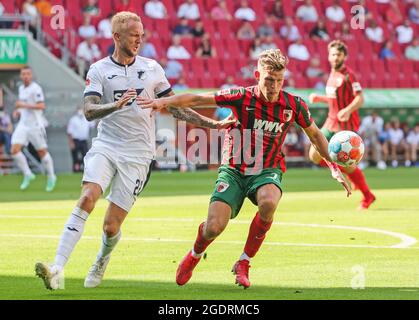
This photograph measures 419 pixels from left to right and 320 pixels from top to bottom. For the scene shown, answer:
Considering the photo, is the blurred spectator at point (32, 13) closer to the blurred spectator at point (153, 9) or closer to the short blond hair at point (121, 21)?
the blurred spectator at point (153, 9)

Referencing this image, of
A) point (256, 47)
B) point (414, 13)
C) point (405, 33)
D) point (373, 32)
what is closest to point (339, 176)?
point (256, 47)

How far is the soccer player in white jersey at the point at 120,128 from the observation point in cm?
967

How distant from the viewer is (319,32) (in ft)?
124

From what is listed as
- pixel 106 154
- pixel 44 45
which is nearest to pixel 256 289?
pixel 106 154

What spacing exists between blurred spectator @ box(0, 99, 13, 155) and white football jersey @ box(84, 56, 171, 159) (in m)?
21.2

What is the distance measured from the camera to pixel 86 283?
962cm

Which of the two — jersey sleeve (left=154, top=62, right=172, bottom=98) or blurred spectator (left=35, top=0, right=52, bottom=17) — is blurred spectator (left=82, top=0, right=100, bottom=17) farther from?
jersey sleeve (left=154, top=62, right=172, bottom=98)

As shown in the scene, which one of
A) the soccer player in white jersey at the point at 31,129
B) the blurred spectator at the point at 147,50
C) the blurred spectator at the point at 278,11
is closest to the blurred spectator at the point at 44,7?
the blurred spectator at the point at 147,50

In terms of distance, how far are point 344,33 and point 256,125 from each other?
96.5 feet

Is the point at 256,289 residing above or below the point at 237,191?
below

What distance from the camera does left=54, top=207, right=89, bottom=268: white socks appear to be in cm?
920
